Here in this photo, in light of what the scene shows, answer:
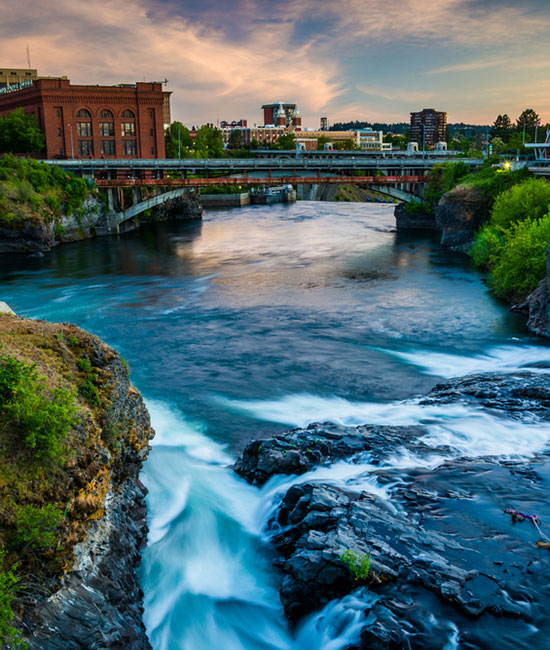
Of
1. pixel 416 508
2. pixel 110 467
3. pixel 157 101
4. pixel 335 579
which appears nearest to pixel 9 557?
pixel 110 467

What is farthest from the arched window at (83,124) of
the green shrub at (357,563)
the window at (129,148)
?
the green shrub at (357,563)

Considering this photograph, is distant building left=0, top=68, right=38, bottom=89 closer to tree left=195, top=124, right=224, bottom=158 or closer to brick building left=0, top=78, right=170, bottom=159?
tree left=195, top=124, right=224, bottom=158

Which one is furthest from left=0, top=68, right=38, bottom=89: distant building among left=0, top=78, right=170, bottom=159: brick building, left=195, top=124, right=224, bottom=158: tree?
left=0, top=78, right=170, bottom=159: brick building

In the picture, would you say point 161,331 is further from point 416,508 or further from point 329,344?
point 416,508

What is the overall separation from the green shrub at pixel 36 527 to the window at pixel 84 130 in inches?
3290

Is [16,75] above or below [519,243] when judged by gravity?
above

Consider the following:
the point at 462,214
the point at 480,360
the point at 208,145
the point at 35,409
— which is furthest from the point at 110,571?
the point at 208,145

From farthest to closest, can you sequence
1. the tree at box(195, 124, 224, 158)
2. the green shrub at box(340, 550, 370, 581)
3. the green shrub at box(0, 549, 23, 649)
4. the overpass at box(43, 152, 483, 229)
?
1. the tree at box(195, 124, 224, 158)
2. the overpass at box(43, 152, 483, 229)
3. the green shrub at box(340, 550, 370, 581)
4. the green shrub at box(0, 549, 23, 649)

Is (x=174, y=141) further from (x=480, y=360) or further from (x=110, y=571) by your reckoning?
(x=110, y=571)

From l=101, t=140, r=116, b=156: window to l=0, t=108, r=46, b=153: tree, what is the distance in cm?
797

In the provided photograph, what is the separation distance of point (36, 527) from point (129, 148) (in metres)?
86.0

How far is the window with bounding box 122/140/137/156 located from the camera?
87.1 m

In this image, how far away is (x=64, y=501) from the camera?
8859 millimetres

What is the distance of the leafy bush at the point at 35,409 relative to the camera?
29.2 ft
